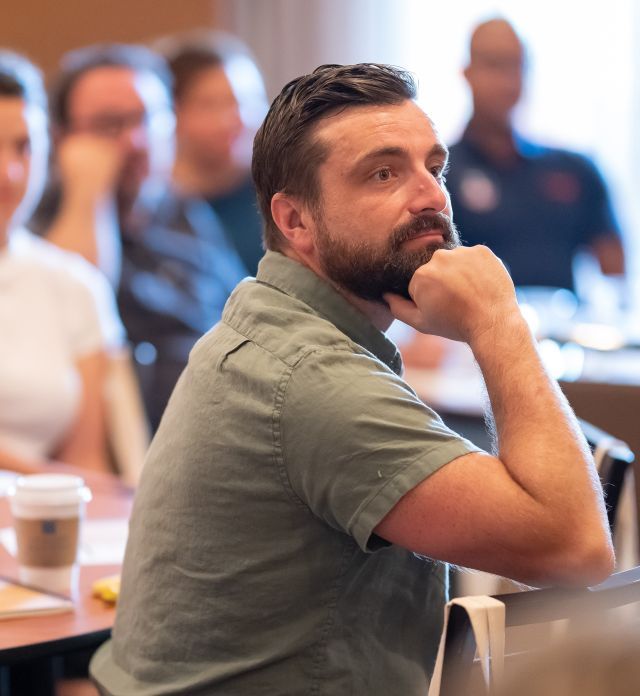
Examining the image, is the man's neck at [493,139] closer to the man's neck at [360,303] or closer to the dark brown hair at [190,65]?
the dark brown hair at [190,65]

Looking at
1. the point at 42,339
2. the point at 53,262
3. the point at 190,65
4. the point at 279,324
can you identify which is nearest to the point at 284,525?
the point at 279,324

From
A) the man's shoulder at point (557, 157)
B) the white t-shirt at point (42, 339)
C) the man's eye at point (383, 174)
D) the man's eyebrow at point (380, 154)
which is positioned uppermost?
the man's eyebrow at point (380, 154)

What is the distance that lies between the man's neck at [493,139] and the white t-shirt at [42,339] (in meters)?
1.72

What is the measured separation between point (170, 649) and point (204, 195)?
10.5 feet

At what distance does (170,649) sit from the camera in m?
1.35

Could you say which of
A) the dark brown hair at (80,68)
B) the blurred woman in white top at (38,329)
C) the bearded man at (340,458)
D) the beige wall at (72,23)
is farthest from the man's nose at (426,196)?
the beige wall at (72,23)

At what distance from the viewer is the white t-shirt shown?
2857 mm

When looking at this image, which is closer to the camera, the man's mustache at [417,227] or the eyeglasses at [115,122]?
the man's mustache at [417,227]

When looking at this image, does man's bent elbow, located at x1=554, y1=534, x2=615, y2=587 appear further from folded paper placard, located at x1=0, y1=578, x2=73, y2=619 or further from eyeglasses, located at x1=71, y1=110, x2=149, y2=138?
eyeglasses, located at x1=71, y1=110, x2=149, y2=138

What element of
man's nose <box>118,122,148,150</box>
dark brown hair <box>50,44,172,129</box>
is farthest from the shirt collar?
dark brown hair <box>50,44,172,129</box>

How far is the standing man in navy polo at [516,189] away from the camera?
4066 mm

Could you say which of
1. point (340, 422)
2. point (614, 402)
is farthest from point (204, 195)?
point (340, 422)

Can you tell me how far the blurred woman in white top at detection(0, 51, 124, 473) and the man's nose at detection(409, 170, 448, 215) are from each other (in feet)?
5.35

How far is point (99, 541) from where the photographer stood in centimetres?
190
